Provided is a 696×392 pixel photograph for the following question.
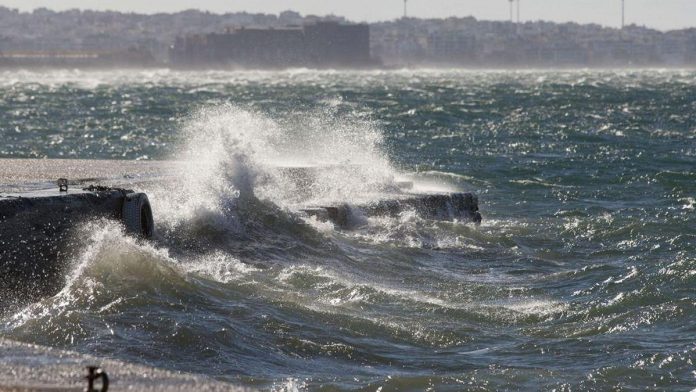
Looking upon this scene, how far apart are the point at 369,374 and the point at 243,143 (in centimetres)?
669

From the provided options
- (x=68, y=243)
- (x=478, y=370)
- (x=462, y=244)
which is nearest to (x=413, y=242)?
(x=462, y=244)

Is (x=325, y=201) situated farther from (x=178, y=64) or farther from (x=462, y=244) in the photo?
(x=178, y=64)

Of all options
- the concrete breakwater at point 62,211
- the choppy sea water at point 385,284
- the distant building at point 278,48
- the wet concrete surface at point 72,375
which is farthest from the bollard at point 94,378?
the distant building at point 278,48

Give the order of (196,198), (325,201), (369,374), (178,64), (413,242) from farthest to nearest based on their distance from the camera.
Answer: (178,64) → (325,201) → (413,242) → (196,198) → (369,374)

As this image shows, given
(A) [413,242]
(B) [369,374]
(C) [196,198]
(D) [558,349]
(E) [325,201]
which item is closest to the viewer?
(B) [369,374]

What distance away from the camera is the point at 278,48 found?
156 m

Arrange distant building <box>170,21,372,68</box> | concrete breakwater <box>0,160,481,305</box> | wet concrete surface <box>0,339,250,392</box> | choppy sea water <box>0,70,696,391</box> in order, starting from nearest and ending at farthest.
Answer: wet concrete surface <box>0,339,250,392</box>, choppy sea water <box>0,70,696,391</box>, concrete breakwater <box>0,160,481,305</box>, distant building <box>170,21,372,68</box>

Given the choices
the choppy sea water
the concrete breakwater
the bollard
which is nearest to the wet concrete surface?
the bollard

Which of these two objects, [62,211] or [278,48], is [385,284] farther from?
[278,48]

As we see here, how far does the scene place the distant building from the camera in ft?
500

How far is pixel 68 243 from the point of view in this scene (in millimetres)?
8023

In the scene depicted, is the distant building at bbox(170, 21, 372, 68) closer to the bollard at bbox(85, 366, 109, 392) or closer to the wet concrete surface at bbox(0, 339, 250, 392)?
the wet concrete surface at bbox(0, 339, 250, 392)

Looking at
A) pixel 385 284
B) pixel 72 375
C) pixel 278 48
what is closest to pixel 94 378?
pixel 72 375

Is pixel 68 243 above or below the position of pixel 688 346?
above
